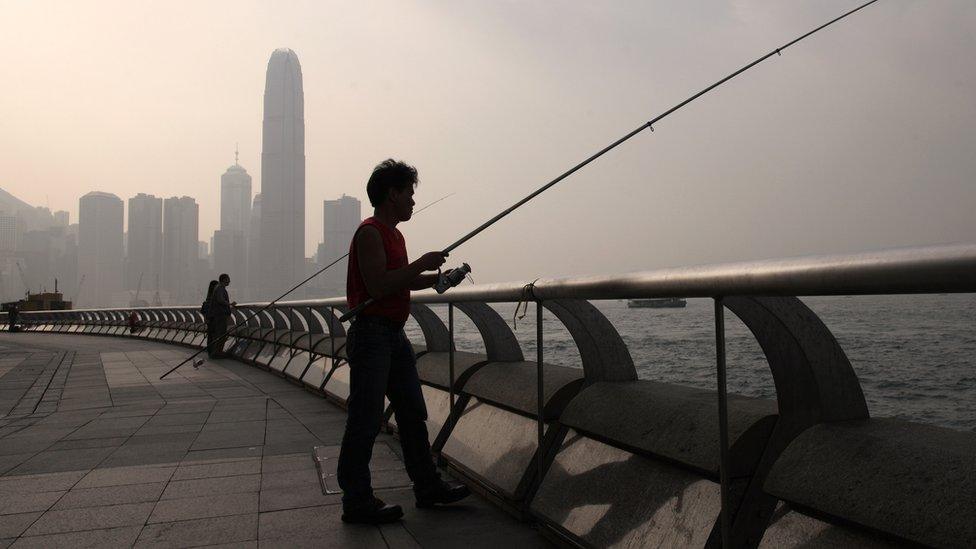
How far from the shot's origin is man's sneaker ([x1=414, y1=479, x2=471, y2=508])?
12.8 feet

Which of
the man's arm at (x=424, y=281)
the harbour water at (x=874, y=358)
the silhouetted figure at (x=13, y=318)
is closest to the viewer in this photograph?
the man's arm at (x=424, y=281)

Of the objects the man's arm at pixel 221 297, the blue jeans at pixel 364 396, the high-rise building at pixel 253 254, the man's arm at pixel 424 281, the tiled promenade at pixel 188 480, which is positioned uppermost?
the high-rise building at pixel 253 254

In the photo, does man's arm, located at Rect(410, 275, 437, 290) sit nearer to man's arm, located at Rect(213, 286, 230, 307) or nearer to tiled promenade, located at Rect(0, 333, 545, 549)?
tiled promenade, located at Rect(0, 333, 545, 549)

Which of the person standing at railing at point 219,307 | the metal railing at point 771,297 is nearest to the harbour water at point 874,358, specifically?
the metal railing at point 771,297

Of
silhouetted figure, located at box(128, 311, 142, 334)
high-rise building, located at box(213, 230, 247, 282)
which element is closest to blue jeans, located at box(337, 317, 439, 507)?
silhouetted figure, located at box(128, 311, 142, 334)

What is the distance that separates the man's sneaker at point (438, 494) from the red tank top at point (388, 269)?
92 cm

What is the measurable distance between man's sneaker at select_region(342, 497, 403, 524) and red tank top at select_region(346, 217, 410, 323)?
942 millimetres

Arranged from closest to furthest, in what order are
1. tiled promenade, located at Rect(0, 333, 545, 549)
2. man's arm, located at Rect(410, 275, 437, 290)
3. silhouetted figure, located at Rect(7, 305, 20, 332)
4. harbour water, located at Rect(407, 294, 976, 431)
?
tiled promenade, located at Rect(0, 333, 545, 549), man's arm, located at Rect(410, 275, 437, 290), harbour water, located at Rect(407, 294, 976, 431), silhouetted figure, located at Rect(7, 305, 20, 332)

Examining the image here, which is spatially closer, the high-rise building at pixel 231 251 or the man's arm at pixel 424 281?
the man's arm at pixel 424 281

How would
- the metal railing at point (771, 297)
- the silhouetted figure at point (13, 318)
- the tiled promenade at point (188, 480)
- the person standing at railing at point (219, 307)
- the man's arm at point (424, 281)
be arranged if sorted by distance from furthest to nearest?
the silhouetted figure at point (13, 318)
the person standing at railing at point (219, 307)
the man's arm at point (424, 281)
the tiled promenade at point (188, 480)
the metal railing at point (771, 297)

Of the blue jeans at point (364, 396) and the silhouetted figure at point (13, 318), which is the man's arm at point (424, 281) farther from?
the silhouetted figure at point (13, 318)

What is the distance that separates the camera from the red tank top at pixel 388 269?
375 cm

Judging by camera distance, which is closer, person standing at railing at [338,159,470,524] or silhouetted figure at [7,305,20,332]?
person standing at railing at [338,159,470,524]

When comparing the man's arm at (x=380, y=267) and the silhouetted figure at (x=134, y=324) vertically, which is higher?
the man's arm at (x=380, y=267)
